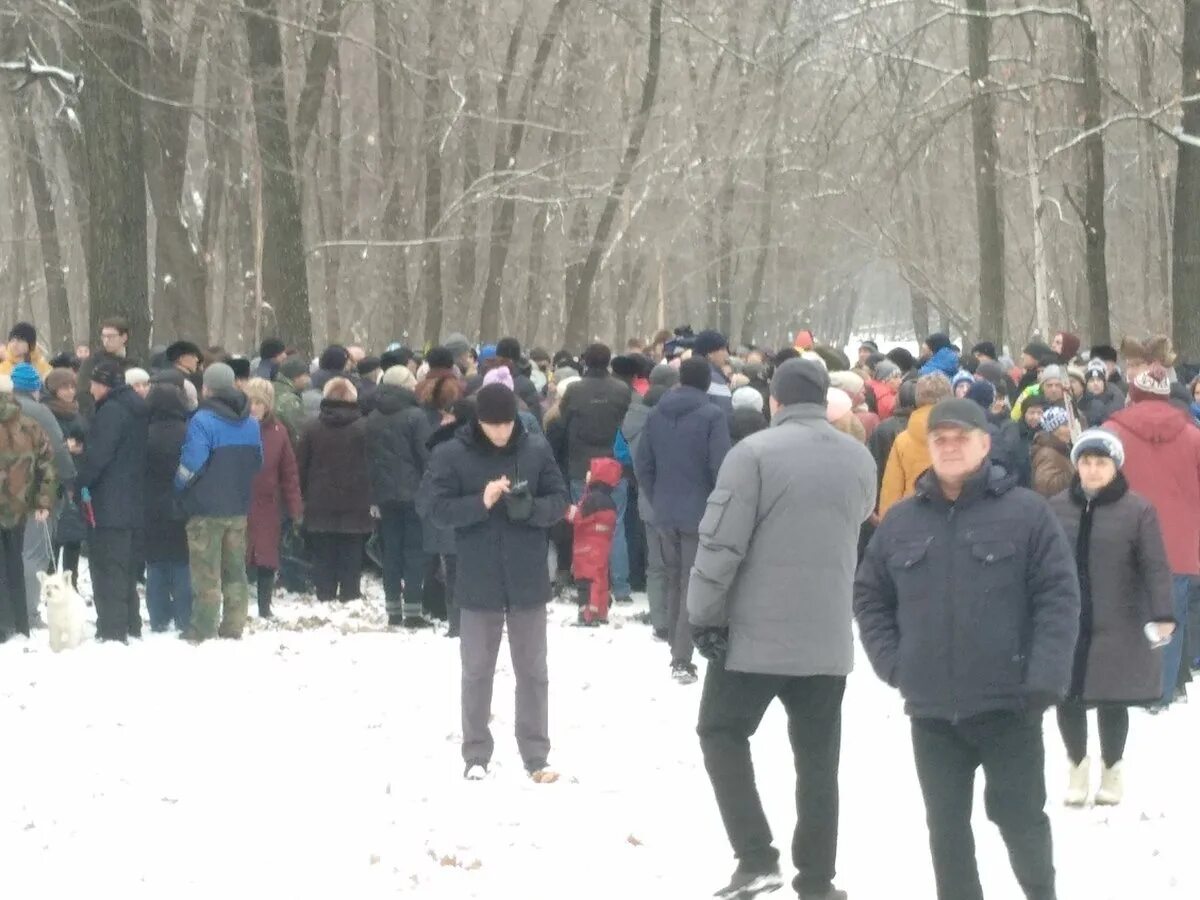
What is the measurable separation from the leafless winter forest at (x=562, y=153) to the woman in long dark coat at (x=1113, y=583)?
11538mm

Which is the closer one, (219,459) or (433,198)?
(219,459)

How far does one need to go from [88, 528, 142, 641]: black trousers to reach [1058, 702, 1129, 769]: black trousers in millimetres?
6950

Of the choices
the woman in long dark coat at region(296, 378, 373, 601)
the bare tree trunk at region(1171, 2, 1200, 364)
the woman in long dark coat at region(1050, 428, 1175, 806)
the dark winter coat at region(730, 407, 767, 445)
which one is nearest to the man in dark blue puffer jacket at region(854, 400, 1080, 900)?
the woman in long dark coat at region(1050, 428, 1175, 806)

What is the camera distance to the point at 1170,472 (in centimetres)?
1167

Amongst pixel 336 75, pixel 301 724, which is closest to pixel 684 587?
pixel 301 724

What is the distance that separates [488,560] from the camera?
9.72 m

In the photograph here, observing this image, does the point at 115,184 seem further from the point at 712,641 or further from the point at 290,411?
the point at 712,641

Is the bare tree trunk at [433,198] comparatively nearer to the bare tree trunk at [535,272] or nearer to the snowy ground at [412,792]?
the bare tree trunk at [535,272]

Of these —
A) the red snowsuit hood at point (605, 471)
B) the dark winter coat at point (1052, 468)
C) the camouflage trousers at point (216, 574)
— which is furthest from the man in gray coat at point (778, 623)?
the red snowsuit hood at point (605, 471)

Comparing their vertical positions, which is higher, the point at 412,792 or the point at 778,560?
the point at 778,560

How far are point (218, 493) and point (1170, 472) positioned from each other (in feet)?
20.7

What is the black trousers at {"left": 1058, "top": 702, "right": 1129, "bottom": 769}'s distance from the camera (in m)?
9.55

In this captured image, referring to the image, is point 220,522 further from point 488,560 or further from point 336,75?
point 336,75

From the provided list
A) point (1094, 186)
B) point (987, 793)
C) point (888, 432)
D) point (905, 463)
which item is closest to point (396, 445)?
point (888, 432)
